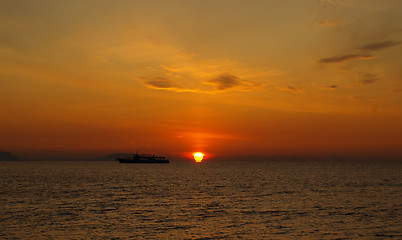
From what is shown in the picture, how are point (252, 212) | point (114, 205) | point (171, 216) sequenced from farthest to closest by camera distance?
point (114, 205) → point (252, 212) → point (171, 216)

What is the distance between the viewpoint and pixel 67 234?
130 feet

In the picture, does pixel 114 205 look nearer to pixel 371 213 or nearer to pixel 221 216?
pixel 221 216

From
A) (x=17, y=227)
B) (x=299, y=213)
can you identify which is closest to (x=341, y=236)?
(x=299, y=213)

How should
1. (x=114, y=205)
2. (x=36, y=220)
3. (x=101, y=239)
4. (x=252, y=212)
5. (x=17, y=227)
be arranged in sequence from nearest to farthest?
(x=101, y=239)
(x=17, y=227)
(x=36, y=220)
(x=252, y=212)
(x=114, y=205)

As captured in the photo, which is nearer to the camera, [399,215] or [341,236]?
[341,236]

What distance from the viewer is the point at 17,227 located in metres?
42.8

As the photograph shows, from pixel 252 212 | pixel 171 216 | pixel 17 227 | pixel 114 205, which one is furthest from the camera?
pixel 114 205

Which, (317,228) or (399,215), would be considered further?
(399,215)

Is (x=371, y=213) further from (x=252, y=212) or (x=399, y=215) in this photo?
(x=252, y=212)

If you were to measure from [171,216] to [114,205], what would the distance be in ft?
52.8

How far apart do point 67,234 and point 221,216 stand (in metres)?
21.2

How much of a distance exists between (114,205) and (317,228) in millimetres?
35222

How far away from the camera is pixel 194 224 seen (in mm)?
45375

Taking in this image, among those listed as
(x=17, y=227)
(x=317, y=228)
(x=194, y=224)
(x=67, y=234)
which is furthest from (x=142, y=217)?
(x=317, y=228)
